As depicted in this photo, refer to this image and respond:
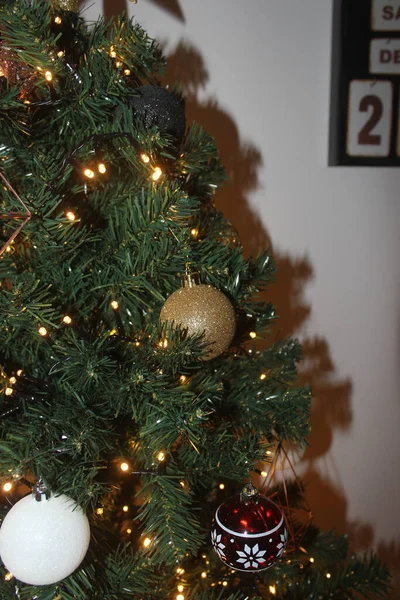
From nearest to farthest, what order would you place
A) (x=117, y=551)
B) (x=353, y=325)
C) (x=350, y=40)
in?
(x=117, y=551) < (x=350, y=40) < (x=353, y=325)

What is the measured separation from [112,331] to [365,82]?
2.45 feet

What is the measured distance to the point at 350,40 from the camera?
956mm

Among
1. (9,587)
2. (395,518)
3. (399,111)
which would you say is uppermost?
(399,111)

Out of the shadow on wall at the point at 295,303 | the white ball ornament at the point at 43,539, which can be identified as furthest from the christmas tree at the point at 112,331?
the shadow on wall at the point at 295,303

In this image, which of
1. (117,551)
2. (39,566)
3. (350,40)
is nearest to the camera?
(39,566)

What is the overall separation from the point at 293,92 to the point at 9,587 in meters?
0.91

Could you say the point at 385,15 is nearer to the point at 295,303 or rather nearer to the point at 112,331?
the point at 295,303

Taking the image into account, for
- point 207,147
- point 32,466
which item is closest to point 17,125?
point 207,147

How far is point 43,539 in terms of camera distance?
464mm

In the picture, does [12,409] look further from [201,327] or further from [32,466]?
[201,327]

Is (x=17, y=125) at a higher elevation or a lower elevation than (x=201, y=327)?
higher

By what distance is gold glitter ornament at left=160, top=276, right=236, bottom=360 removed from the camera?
0.53 meters

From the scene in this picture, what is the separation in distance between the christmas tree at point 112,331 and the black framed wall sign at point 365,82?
45 centimetres

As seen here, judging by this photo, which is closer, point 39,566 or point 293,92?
point 39,566
